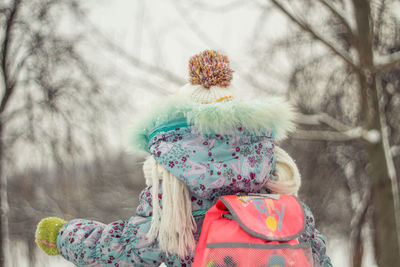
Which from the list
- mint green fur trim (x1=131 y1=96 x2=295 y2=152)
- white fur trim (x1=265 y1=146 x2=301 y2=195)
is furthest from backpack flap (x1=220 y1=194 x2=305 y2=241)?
mint green fur trim (x1=131 y1=96 x2=295 y2=152)

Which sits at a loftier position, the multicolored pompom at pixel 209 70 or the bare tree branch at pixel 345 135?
the multicolored pompom at pixel 209 70

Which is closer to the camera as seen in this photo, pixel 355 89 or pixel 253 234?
pixel 253 234

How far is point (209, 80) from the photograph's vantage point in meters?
1.85

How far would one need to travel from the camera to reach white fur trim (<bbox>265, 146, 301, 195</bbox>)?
5.81ft

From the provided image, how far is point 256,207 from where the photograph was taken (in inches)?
60.9

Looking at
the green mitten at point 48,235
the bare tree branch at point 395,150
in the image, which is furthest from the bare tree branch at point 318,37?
the green mitten at point 48,235

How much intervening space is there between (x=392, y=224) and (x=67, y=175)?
4172 mm

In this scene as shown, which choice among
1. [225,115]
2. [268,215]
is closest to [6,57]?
[225,115]

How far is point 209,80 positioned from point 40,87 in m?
3.45

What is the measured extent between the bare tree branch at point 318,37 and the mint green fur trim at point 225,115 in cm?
379

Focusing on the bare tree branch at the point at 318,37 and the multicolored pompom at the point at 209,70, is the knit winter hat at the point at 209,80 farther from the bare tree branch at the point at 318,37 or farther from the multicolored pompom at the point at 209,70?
the bare tree branch at the point at 318,37

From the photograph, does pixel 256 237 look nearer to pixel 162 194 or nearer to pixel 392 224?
pixel 162 194

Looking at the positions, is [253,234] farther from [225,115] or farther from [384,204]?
[384,204]

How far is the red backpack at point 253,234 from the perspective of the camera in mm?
1417
